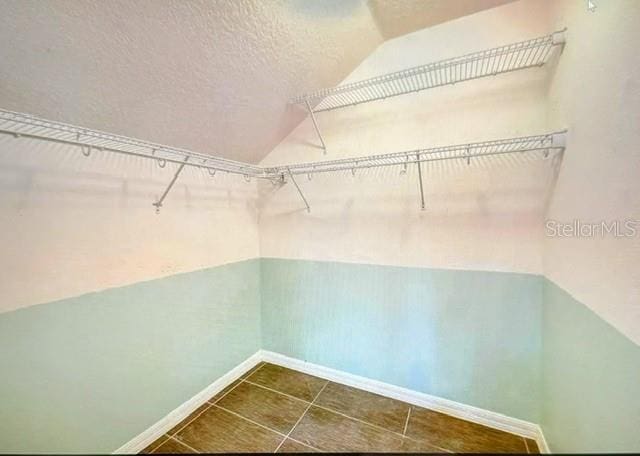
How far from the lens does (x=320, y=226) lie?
194cm

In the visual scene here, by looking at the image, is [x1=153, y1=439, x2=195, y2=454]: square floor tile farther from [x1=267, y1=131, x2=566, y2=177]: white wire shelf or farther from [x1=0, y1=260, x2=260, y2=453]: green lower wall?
[x1=267, y1=131, x2=566, y2=177]: white wire shelf

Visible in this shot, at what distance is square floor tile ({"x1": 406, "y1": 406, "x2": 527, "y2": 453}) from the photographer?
50.5 inches

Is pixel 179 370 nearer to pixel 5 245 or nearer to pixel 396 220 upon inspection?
pixel 5 245

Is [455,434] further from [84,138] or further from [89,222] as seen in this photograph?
[84,138]

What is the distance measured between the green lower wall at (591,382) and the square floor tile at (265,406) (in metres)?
1.23

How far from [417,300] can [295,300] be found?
36.9 inches

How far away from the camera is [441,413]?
61.8 inches

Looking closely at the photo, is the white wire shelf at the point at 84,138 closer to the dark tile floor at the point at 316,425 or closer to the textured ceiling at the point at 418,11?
the textured ceiling at the point at 418,11

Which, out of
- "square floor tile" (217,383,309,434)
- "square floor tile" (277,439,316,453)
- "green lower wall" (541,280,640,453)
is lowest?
"square floor tile" (217,383,309,434)

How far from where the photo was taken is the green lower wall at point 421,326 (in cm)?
141

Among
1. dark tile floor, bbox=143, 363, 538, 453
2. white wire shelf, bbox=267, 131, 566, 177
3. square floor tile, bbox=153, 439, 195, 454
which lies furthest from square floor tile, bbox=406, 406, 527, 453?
white wire shelf, bbox=267, 131, 566, 177

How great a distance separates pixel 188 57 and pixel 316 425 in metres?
1.99

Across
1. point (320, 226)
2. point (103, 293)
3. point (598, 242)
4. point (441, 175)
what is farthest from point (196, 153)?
point (598, 242)

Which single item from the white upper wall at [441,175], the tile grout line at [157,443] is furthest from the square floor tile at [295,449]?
the white upper wall at [441,175]
